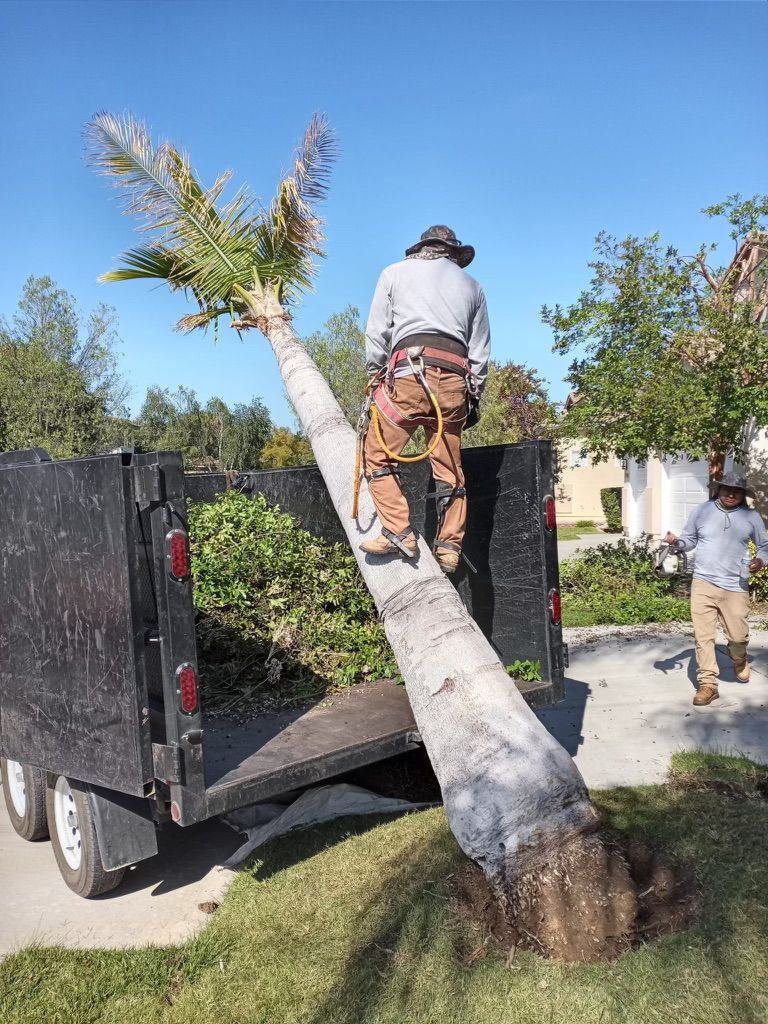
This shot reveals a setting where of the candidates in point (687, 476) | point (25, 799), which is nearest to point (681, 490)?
point (687, 476)

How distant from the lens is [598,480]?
1336 inches

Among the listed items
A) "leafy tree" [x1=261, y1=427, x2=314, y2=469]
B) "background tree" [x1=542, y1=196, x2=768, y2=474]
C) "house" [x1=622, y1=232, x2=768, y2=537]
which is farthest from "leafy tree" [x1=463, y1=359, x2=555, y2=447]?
"leafy tree" [x1=261, y1=427, x2=314, y2=469]

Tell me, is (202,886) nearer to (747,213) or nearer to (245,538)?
(245,538)

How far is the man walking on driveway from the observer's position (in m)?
6.30

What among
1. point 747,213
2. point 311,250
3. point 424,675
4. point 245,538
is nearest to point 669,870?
point 424,675

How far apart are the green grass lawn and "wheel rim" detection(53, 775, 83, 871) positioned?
0.29 metres

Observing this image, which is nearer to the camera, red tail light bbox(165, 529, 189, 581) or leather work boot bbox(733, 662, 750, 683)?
Result: red tail light bbox(165, 529, 189, 581)

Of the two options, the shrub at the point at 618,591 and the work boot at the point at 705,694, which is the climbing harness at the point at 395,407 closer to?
the work boot at the point at 705,694

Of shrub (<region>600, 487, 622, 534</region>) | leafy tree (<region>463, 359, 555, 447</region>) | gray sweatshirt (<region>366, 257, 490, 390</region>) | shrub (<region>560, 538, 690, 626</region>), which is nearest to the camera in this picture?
gray sweatshirt (<region>366, 257, 490, 390</region>)

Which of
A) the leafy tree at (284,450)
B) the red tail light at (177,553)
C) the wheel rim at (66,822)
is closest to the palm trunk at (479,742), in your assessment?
the red tail light at (177,553)

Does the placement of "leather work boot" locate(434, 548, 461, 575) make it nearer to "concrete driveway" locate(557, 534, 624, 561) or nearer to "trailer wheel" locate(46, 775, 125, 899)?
"trailer wheel" locate(46, 775, 125, 899)

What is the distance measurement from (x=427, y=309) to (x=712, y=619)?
3.81 meters

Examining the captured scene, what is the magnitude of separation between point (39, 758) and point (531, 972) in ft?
7.81

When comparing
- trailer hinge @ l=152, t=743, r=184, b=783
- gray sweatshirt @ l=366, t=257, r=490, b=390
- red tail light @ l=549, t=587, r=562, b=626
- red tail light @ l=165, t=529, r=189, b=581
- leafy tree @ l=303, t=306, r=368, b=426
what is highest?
leafy tree @ l=303, t=306, r=368, b=426
